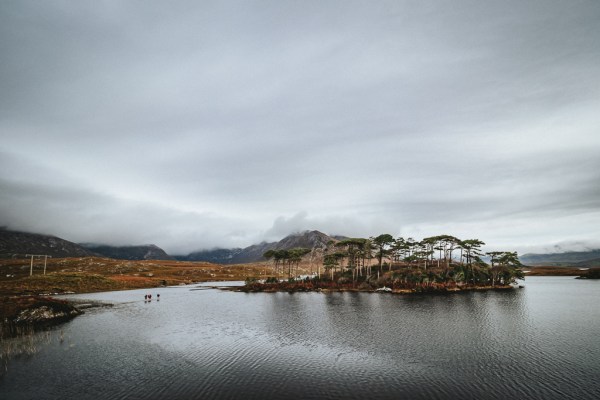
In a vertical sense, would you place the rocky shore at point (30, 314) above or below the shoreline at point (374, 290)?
above

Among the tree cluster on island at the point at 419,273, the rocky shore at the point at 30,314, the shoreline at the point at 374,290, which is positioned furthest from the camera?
the tree cluster on island at the point at 419,273

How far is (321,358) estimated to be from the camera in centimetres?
3400

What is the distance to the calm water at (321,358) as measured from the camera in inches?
1011

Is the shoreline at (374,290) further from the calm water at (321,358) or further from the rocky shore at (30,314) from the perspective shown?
the rocky shore at (30,314)

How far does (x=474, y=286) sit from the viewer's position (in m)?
118

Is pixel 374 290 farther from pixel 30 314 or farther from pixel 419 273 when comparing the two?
pixel 30 314

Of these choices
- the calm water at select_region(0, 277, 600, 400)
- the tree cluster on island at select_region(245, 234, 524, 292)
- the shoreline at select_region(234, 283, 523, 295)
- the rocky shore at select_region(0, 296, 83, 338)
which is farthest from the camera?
the tree cluster on island at select_region(245, 234, 524, 292)

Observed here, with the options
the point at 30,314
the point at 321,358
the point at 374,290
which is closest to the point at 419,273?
the point at 374,290

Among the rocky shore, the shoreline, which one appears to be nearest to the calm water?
the rocky shore

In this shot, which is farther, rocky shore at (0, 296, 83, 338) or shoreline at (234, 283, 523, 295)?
shoreline at (234, 283, 523, 295)

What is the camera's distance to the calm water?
2569 centimetres

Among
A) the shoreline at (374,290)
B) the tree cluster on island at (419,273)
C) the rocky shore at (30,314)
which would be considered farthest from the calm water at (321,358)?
the tree cluster on island at (419,273)

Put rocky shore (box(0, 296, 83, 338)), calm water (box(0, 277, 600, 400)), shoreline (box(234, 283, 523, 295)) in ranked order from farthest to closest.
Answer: shoreline (box(234, 283, 523, 295))
rocky shore (box(0, 296, 83, 338))
calm water (box(0, 277, 600, 400))

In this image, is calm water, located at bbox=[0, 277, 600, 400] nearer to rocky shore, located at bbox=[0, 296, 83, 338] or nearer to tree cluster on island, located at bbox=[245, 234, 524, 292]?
rocky shore, located at bbox=[0, 296, 83, 338]
